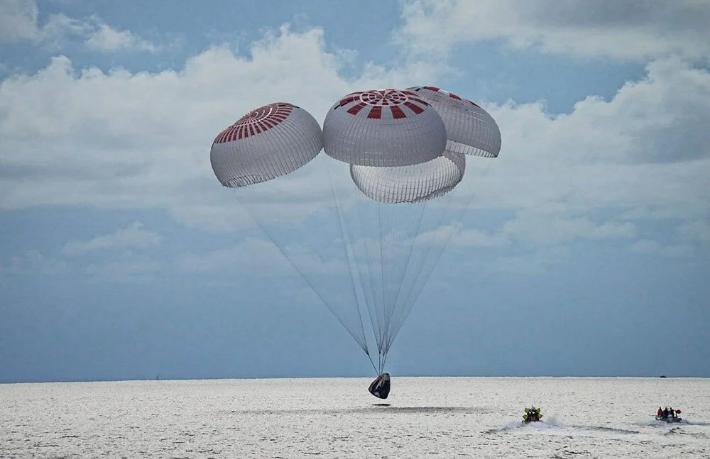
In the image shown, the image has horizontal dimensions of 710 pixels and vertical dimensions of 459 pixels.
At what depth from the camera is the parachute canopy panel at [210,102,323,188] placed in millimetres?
28609

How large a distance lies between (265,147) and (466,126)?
21.6 ft

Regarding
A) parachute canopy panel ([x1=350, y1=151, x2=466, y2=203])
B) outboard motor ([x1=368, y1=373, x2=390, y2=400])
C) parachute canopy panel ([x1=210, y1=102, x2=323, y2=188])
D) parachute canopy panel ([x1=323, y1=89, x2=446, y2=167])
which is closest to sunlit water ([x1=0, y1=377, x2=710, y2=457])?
outboard motor ([x1=368, y1=373, x2=390, y2=400])

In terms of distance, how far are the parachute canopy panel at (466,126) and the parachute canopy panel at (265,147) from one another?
4.21 m

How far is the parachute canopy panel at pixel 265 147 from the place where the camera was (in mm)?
28609

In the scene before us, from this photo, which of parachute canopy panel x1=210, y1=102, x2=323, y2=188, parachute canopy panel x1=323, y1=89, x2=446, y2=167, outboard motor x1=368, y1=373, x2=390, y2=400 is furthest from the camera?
outboard motor x1=368, y1=373, x2=390, y2=400

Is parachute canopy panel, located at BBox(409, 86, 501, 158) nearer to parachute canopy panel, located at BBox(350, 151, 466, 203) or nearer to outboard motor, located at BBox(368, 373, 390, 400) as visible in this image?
parachute canopy panel, located at BBox(350, 151, 466, 203)

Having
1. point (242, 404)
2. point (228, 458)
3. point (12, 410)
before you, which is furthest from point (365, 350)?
point (12, 410)

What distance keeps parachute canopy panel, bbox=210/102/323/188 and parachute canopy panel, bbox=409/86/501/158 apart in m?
4.21

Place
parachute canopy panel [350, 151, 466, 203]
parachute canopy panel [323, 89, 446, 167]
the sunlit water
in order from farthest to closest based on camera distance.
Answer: parachute canopy panel [350, 151, 466, 203]
parachute canopy panel [323, 89, 446, 167]
the sunlit water

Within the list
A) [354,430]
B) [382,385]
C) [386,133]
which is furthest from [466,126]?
[354,430]

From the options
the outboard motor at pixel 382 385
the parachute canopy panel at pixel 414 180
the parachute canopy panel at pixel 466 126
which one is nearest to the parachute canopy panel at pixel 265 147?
the parachute canopy panel at pixel 414 180

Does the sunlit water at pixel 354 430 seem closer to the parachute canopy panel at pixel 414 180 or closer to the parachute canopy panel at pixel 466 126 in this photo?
the parachute canopy panel at pixel 414 180

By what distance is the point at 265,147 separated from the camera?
28562 millimetres

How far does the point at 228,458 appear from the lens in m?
22.7
